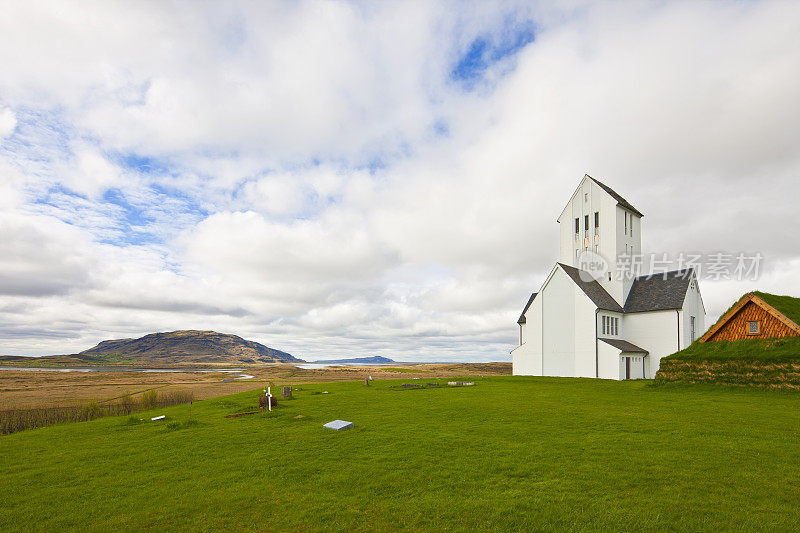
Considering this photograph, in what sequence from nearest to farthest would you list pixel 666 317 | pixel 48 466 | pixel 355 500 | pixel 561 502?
pixel 561 502 → pixel 355 500 → pixel 48 466 → pixel 666 317

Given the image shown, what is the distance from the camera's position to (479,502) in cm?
851

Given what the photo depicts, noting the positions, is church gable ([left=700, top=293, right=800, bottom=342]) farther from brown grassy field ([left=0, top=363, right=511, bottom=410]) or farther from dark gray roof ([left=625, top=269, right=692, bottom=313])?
brown grassy field ([left=0, top=363, right=511, bottom=410])

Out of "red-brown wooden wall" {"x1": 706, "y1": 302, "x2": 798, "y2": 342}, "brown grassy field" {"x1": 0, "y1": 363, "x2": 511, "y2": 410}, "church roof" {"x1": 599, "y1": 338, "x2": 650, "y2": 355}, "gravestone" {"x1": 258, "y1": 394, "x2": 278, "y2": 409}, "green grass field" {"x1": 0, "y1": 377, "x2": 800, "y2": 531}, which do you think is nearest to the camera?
"green grass field" {"x1": 0, "y1": 377, "x2": 800, "y2": 531}

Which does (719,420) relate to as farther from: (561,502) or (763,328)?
(763,328)

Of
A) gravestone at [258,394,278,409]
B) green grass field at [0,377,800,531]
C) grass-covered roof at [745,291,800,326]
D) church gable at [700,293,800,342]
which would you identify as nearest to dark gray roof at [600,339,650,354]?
church gable at [700,293,800,342]

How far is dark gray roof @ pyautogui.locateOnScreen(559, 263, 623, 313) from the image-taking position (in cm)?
4794

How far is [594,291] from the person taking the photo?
4997 cm

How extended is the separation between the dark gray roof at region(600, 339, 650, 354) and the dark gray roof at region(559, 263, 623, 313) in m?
3.67

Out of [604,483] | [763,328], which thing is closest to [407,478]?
[604,483]

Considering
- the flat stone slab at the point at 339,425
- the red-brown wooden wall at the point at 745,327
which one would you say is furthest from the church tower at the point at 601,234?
the flat stone slab at the point at 339,425

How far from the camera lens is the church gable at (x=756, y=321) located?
28.0 metres

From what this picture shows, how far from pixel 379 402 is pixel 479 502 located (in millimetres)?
16400

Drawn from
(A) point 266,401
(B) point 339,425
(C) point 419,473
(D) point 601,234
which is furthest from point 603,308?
(C) point 419,473

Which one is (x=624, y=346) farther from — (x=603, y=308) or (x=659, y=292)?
(x=659, y=292)
